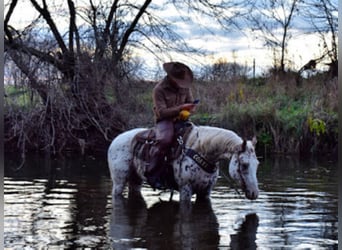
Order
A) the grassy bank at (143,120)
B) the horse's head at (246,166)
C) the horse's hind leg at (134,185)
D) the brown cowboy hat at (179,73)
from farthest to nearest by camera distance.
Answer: the grassy bank at (143,120)
the horse's hind leg at (134,185)
the brown cowboy hat at (179,73)
the horse's head at (246,166)

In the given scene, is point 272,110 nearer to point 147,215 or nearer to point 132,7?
point 132,7

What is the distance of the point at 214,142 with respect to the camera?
734 cm

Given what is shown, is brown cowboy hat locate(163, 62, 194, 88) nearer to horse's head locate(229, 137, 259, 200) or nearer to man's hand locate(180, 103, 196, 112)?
man's hand locate(180, 103, 196, 112)

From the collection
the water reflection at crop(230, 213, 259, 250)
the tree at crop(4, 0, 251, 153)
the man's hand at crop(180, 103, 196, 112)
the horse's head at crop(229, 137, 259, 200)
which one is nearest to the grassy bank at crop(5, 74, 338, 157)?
the tree at crop(4, 0, 251, 153)

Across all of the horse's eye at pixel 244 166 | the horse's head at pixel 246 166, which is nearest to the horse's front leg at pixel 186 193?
the horse's head at pixel 246 166

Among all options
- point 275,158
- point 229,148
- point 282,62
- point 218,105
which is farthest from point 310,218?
point 282,62

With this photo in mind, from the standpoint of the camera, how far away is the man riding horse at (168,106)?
25.5ft

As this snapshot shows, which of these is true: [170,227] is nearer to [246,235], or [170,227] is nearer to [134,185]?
[246,235]

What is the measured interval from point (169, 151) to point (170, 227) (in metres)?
1.68

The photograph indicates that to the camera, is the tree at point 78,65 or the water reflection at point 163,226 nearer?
the water reflection at point 163,226

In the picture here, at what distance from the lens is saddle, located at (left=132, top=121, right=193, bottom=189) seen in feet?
25.4

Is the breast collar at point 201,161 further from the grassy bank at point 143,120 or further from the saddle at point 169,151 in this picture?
the grassy bank at point 143,120

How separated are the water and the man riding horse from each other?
0.56 metres

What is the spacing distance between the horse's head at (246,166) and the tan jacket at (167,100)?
3.56 feet
